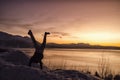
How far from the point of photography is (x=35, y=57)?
8.49m

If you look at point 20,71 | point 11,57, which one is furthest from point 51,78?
point 11,57

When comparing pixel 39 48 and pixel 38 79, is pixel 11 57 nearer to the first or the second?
pixel 39 48

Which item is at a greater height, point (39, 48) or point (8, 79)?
point (39, 48)

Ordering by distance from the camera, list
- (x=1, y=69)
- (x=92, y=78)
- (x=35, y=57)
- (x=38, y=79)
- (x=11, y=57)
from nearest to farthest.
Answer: (x=38, y=79), (x=1, y=69), (x=92, y=78), (x=35, y=57), (x=11, y=57)

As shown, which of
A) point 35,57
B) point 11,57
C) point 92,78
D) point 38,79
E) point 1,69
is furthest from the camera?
point 11,57

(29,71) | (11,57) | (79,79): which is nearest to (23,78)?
(29,71)

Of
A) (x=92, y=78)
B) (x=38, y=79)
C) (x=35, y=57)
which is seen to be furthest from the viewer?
(x=35, y=57)

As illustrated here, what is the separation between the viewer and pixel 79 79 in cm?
712

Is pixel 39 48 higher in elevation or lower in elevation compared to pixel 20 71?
higher

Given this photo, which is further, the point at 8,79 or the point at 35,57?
the point at 35,57

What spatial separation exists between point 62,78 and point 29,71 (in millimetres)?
840

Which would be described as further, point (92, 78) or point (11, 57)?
point (11, 57)

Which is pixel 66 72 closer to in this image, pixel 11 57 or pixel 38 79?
pixel 38 79

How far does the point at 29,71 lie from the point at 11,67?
1.83 ft
